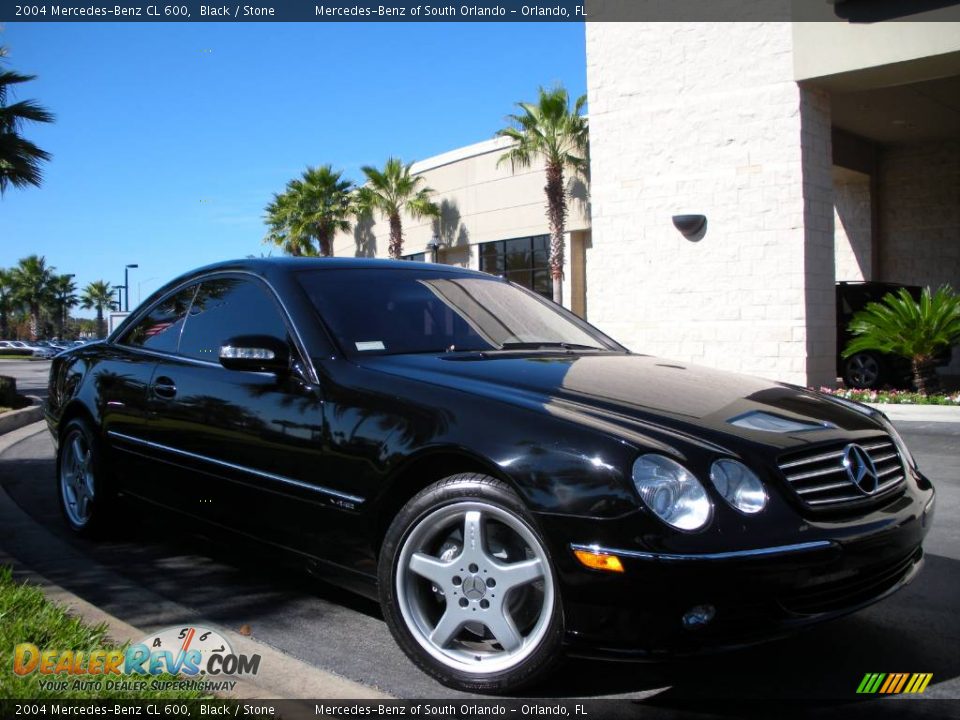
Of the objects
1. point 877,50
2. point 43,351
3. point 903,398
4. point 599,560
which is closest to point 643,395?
point 599,560

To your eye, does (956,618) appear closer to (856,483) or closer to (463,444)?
(856,483)

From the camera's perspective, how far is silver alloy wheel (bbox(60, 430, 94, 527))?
4852 millimetres

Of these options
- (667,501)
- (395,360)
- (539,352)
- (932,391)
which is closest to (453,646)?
(667,501)

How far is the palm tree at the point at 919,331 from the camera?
41.3 ft

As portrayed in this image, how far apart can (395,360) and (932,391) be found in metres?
11.9

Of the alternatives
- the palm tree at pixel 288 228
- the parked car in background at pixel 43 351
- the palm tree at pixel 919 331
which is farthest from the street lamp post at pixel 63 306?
the palm tree at pixel 919 331

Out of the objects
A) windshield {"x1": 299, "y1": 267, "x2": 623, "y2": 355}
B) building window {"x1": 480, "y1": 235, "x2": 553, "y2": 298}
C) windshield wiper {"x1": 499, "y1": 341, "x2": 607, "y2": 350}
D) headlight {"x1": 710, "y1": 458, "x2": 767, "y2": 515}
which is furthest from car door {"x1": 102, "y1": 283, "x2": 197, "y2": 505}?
building window {"x1": 480, "y1": 235, "x2": 553, "y2": 298}

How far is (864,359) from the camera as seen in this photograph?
14.4 m

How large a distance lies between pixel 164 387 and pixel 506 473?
217 cm

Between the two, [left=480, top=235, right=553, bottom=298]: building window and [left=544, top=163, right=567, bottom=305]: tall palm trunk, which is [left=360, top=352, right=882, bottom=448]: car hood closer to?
[left=544, top=163, right=567, bottom=305]: tall palm trunk

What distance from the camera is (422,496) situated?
Result: 2896 mm

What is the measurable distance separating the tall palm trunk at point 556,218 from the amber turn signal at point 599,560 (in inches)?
1020

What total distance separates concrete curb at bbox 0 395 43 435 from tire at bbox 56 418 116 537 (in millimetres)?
5833

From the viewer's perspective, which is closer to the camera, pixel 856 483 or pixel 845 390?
pixel 856 483
